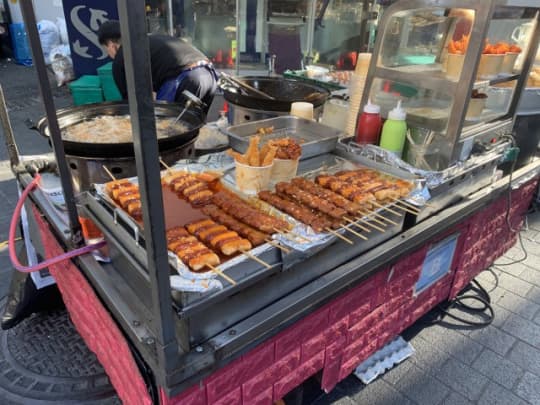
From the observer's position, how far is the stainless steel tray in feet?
8.23

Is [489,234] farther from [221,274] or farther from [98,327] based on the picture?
[98,327]

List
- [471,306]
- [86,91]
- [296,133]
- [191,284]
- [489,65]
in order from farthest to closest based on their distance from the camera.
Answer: [86,91] → [471,306] → [296,133] → [489,65] → [191,284]

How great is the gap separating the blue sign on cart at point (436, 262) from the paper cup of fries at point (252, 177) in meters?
1.34

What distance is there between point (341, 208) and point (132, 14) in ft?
4.52

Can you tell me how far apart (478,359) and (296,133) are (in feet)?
7.58

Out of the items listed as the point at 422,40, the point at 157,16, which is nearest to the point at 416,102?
the point at 422,40

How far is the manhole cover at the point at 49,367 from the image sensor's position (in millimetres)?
2713

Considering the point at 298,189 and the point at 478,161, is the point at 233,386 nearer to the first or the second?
the point at 298,189

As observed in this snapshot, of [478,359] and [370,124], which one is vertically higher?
[370,124]

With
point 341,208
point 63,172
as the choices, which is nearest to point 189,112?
point 63,172

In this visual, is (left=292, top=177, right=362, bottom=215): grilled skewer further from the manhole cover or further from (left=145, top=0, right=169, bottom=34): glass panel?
(left=145, top=0, right=169, bottom=34): glass panel

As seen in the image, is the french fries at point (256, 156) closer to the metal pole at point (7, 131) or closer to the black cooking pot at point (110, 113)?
the black cooking pot at point (110, 113)

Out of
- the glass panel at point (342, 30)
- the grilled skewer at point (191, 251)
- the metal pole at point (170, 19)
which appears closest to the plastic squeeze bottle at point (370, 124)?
the grilled skewer at point (191, 251)

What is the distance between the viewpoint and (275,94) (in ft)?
12.3
